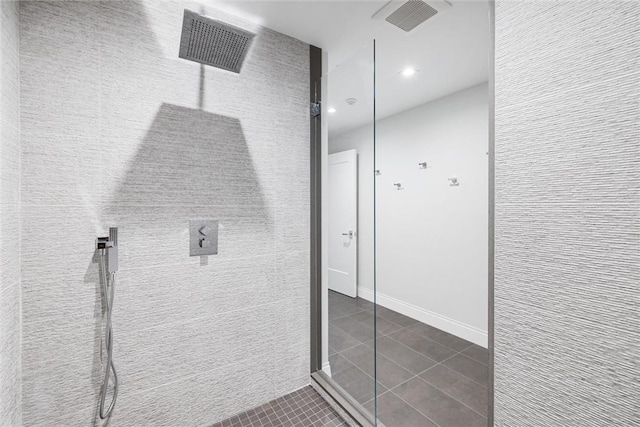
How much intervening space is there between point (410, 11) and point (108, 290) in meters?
2.28

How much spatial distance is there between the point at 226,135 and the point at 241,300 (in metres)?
1.03

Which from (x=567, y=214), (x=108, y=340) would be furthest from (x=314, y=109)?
(x=108, y=340)

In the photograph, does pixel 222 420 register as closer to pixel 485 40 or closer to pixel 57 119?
pixel 57 119

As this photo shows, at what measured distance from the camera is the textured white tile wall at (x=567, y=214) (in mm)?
676

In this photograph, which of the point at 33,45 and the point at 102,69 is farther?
the point at 102,69

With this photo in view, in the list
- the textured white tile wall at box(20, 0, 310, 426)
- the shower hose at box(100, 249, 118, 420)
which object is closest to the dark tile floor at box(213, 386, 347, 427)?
the textured white tile wall at box(20, 0, 310, 426)

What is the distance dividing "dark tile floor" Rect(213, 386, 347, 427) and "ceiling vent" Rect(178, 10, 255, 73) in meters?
2.07

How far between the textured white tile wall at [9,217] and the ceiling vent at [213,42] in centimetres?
64

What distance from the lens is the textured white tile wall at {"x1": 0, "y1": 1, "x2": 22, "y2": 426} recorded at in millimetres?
1029

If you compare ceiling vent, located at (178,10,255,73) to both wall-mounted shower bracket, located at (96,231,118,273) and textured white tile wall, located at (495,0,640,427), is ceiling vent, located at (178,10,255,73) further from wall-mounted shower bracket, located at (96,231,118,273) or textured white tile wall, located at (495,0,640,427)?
textured white tile wall, located at (495,0,640,427)

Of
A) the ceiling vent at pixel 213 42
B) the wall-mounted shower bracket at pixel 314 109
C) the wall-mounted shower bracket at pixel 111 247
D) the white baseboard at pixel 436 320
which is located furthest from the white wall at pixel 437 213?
the wall-mounted shower bracket at pixel 111 247

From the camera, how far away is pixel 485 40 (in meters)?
2.03

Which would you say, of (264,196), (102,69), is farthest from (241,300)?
(102,69)

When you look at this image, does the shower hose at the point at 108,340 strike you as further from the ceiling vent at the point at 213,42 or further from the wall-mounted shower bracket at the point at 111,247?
the ceiling vent at the point at 213,42
